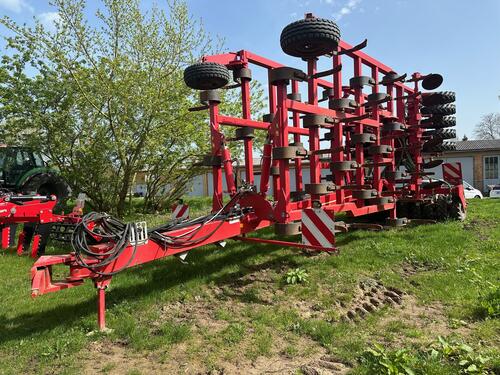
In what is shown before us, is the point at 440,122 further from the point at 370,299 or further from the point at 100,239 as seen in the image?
the point at 100,239

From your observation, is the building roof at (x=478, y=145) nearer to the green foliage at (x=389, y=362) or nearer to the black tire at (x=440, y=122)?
the black tire at (x=440, y=122)

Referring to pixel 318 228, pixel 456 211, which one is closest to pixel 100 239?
pixel 318 228

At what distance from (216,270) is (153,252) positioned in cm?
169

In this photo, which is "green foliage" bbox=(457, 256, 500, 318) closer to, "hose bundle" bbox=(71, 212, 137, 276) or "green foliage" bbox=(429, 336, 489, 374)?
"green foliage" bbox=(429, 336, 489, 374)

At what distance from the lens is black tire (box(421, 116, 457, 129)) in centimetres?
865

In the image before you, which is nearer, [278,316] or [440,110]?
[278,316]

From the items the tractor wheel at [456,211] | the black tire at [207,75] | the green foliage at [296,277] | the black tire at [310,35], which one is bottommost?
the green foliage at [296,277]

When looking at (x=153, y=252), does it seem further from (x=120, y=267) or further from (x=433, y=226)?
(x=433, y=226)

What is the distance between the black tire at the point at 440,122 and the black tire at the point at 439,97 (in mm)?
338

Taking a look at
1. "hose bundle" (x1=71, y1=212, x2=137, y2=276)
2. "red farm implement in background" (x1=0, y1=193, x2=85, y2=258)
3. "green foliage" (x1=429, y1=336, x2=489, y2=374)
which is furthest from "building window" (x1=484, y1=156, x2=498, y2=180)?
"hose bundle" (x1=71, y1=212, x2=137, y2=276)

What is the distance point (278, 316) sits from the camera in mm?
4238

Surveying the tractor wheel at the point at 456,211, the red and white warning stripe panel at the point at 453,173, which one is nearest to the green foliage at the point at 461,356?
the tractor wheel at the point at 456,211

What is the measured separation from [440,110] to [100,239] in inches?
289

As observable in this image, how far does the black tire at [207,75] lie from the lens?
18.4ft
